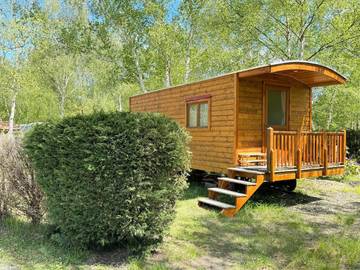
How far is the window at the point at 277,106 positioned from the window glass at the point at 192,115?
6.07ft

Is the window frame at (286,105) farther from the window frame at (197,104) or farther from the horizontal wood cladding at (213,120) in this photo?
the window frame at (197,104)

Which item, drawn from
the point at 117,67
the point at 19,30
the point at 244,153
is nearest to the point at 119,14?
the point at 117,67

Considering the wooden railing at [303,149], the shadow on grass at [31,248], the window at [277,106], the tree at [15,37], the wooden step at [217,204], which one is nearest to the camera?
the shadow on grass at [31,248]

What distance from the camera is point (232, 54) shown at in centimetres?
1650

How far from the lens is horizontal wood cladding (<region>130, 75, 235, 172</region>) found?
7488 mm

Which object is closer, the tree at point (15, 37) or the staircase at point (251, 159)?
the staircase at point (251, 159)

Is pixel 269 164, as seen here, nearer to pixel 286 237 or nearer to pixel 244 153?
pixel 244 153

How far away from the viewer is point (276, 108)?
8.24m

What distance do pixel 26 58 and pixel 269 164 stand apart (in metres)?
18.4

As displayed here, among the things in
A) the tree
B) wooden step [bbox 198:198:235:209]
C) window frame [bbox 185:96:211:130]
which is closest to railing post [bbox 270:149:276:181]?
wooden step [bbox 198:198:235:209]

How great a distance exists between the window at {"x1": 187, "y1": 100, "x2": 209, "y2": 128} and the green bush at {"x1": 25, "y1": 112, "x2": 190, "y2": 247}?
174 inches

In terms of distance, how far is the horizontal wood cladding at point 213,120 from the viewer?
7.49m

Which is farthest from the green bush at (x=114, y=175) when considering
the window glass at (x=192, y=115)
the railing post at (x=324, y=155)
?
the window glass at (x=192, y=115)

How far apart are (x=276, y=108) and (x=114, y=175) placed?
5.60 metres
